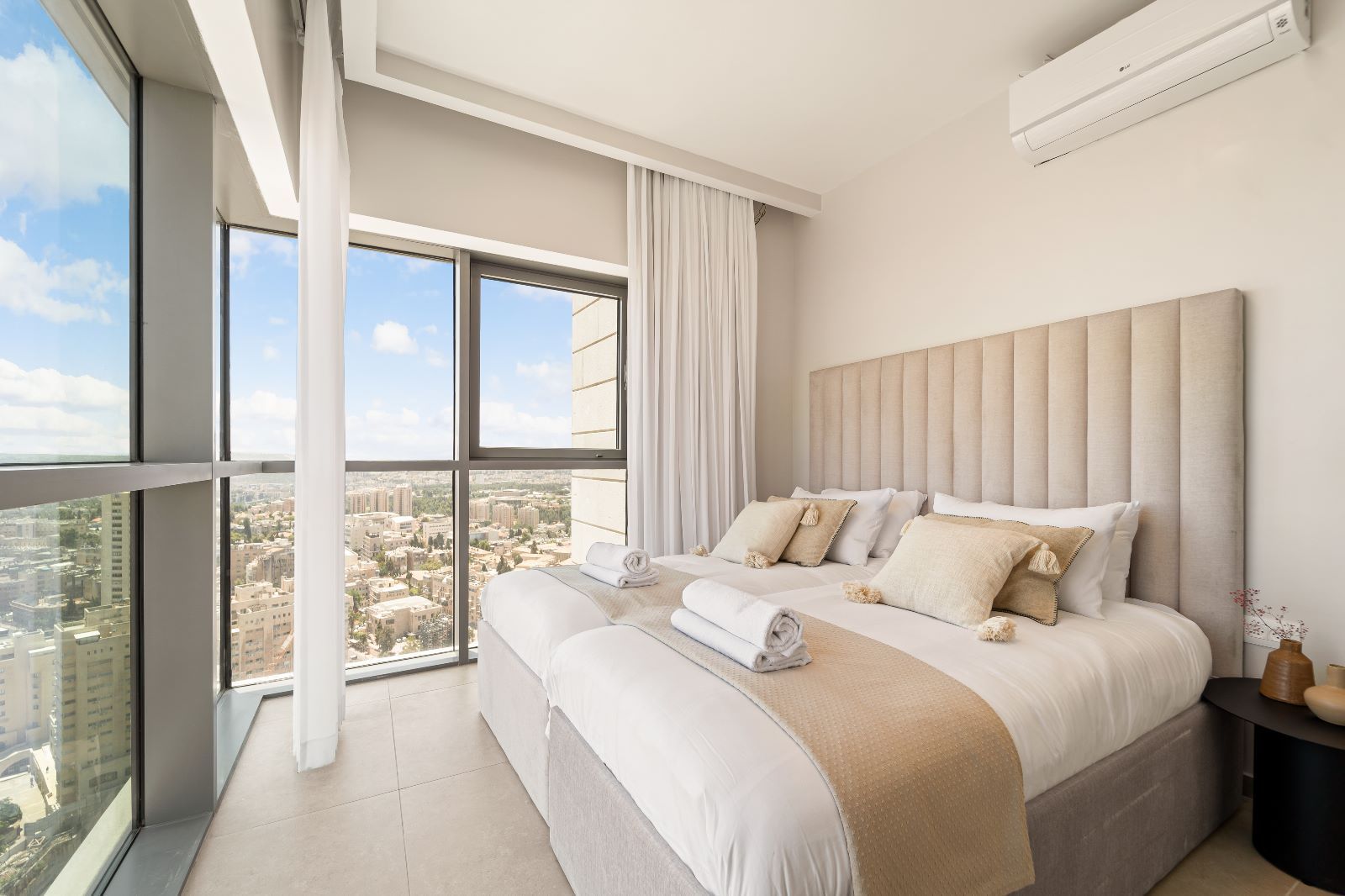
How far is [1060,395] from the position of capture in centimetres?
243

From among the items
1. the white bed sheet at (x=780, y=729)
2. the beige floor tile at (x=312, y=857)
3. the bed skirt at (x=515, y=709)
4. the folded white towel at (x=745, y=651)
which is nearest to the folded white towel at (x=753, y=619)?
the folded white towel at (x=745, y=651)

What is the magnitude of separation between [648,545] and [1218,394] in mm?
2454

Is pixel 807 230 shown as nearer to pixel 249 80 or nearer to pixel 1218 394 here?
pixel 1218 394

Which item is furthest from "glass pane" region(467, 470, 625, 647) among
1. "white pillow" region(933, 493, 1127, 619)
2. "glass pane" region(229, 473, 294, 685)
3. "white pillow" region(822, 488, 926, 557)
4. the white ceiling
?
"white pillow" region(933, 493, 1127, 619)

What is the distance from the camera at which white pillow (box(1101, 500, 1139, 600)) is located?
2080 mm

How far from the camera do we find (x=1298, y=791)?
1.57 metres

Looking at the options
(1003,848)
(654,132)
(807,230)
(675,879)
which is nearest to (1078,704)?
(1003,848)

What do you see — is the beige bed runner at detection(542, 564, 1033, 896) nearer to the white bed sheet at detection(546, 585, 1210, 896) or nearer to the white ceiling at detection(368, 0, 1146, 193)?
the white bed sheet at detection(546, 585, 1210, 896)

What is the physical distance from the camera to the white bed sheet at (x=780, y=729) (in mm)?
956

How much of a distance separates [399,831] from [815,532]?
1.95 metres

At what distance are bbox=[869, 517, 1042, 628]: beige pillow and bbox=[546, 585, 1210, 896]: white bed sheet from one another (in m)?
0.07

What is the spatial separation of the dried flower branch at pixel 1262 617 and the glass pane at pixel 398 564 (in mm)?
3294

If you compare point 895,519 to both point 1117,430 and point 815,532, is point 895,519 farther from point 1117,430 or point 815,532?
point 1117,430

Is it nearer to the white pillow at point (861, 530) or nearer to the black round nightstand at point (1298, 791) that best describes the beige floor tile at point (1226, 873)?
the black round nightstand at point (1298, 791)
